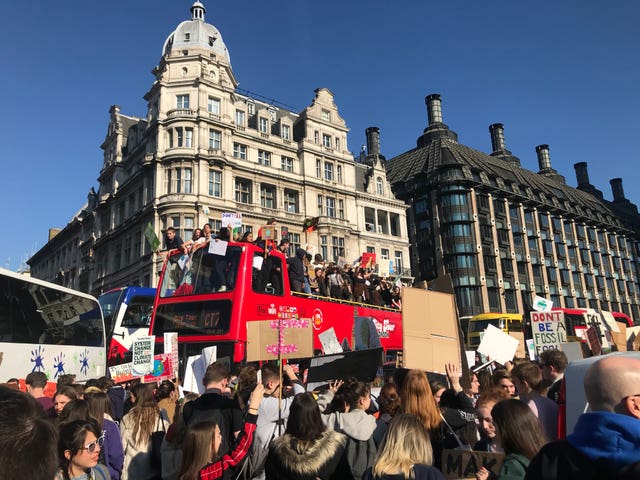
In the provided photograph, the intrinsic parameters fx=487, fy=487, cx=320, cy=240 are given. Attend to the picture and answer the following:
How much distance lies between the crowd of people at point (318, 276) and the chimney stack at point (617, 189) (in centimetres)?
9417

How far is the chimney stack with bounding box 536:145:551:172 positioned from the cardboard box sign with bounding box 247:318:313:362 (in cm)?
8889

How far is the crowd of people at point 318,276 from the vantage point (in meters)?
12.6

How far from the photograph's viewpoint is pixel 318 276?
15945 mm

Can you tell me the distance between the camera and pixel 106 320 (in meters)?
16.8

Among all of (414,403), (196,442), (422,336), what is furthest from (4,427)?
(422,336)

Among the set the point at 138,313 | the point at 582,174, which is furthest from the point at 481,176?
the point at 138,313

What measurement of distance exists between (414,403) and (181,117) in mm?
35731

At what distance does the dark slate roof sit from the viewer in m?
58.0

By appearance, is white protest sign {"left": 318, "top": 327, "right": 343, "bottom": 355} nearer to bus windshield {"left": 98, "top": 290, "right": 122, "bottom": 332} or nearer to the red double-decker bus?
the red double-decker bus

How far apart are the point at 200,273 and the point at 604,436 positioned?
11.0 metres

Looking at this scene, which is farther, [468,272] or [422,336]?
[468,272]

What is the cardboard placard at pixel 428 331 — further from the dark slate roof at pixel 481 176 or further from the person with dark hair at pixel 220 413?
the dark slate roof at pixel 481 176

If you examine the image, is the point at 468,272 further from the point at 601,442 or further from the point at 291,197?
the point at 601,442

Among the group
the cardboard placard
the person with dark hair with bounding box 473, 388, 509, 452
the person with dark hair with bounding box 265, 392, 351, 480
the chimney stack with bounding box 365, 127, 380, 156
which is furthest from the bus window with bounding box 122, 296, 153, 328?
the chimney stack with bounding box 365, 127, 380, 156
